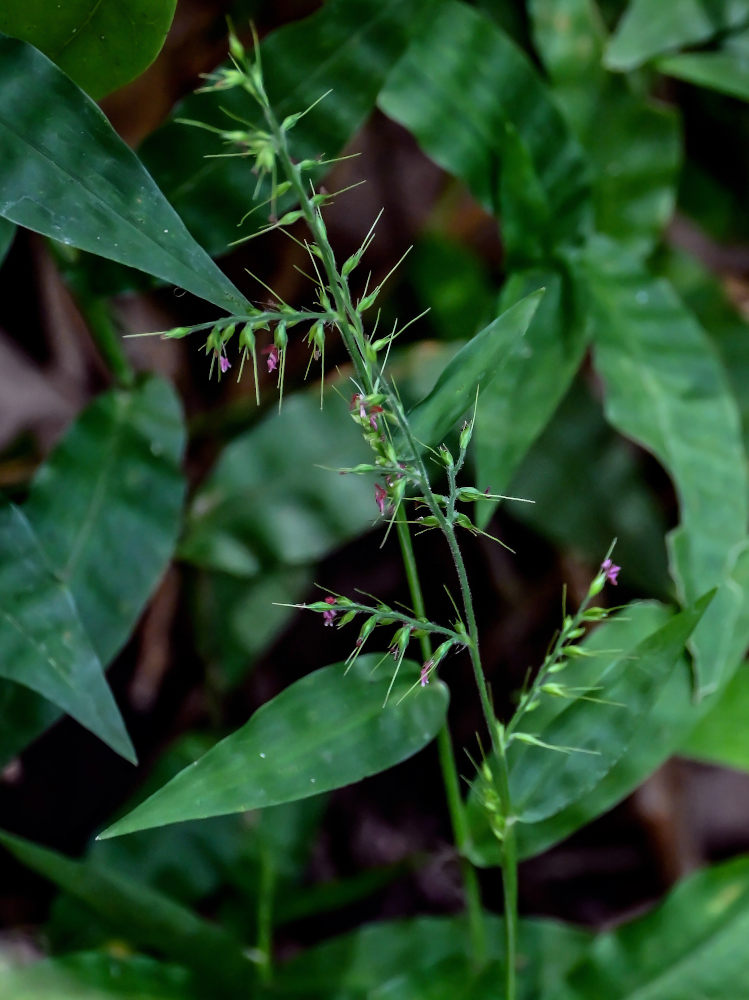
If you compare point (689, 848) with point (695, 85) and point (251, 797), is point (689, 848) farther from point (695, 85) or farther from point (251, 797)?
point (695, 85)

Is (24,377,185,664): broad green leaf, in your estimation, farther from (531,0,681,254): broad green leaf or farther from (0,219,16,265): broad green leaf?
(531,0,681,254): broad green leaf

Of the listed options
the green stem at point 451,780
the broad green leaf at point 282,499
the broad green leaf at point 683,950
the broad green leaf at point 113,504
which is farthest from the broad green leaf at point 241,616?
the broad green leaf at point 683,950

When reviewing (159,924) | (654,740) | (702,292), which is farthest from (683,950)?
(702,292)

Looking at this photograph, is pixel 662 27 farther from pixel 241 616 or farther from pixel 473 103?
pixel 241 616


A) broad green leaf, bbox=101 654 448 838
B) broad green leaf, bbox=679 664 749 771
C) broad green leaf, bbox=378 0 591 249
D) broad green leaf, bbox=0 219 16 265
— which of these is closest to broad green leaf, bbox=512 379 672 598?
broad green leaf, bbox=679 664 749 771

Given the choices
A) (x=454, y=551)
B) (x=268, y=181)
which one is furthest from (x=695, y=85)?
(x=454, y=551)

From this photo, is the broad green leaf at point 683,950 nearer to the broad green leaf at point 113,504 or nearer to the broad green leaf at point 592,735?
the broad green leaf at point 592,735
